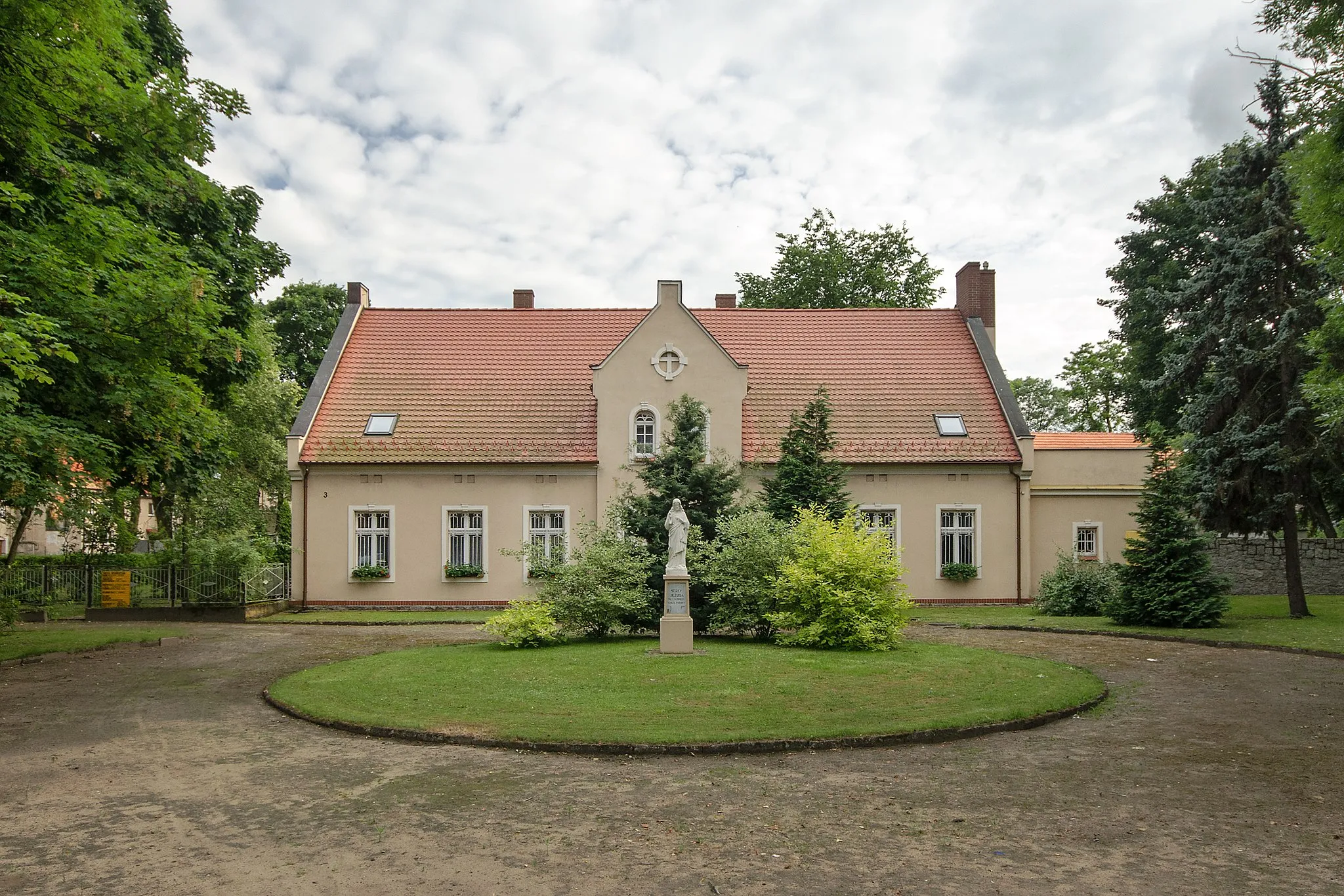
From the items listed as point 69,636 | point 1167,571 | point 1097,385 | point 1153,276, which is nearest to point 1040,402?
point 1097,385

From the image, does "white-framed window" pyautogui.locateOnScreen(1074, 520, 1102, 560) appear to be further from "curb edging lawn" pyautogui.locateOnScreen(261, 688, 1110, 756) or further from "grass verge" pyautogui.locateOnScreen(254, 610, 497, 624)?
"curb edging lawn" pyautogui.locateOnScreen(261, 688, 1110, 756)

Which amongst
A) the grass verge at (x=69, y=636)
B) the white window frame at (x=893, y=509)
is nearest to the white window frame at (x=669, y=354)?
the white window frame at (x=893, y=509)

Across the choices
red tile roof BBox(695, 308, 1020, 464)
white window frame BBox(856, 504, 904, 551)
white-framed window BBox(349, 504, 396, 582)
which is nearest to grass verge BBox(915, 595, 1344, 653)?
white window frame BBox(856, 504, 904, 551)

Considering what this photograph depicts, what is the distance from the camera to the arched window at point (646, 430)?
27.2m

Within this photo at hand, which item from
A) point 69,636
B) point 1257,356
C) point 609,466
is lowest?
point 69,636

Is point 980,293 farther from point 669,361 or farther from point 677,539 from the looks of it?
point 677,539

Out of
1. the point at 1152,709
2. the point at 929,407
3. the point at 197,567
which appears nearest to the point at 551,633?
the point at 1152,709

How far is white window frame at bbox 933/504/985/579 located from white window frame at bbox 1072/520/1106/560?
9.83 feet

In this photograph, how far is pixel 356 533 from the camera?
2689 cm

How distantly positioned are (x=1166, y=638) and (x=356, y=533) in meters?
20.5

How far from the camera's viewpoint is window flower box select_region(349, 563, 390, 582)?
1045 inches

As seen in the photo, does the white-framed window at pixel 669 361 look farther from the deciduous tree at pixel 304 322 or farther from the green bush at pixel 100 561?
the deciduous tree at pixel 304 322

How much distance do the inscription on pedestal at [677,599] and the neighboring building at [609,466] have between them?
36.0ft

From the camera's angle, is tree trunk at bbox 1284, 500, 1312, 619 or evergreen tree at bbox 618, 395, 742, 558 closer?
evergreen tree at bbox 618, 395, 742, 558
